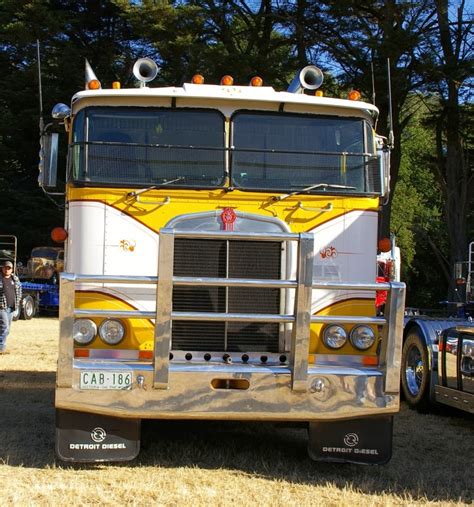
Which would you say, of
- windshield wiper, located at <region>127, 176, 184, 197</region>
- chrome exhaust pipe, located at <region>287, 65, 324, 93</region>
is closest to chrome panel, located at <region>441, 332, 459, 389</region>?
chrome exhaust pipe, located at <region>287, 65, 324, 93</region>

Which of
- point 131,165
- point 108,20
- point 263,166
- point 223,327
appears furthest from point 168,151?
point 108,20

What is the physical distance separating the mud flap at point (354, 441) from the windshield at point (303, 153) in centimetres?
185

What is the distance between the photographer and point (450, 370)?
8.00 m

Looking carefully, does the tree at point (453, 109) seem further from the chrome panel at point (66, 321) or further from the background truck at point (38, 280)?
the chrome panel at point (66, 321)

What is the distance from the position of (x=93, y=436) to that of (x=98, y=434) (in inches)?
1.5

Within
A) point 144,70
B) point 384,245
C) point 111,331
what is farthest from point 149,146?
point 384,245

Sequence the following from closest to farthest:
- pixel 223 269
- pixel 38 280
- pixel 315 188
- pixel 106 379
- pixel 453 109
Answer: pixel 106 379 → pixel 223 269 → pixel 315 188 → pixel 453 109 → pixel 38 280

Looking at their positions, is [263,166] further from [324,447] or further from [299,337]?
[324,447]

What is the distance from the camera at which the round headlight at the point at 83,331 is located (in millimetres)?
5582

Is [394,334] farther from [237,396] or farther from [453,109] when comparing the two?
[453,109]

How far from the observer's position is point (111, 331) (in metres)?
5.66

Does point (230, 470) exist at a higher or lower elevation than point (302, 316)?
lower

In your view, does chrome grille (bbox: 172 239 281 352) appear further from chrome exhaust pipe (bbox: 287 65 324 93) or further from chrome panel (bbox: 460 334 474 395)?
chrome panel (bbox: 460 334 474 395)

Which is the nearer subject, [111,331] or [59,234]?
[111,331]
